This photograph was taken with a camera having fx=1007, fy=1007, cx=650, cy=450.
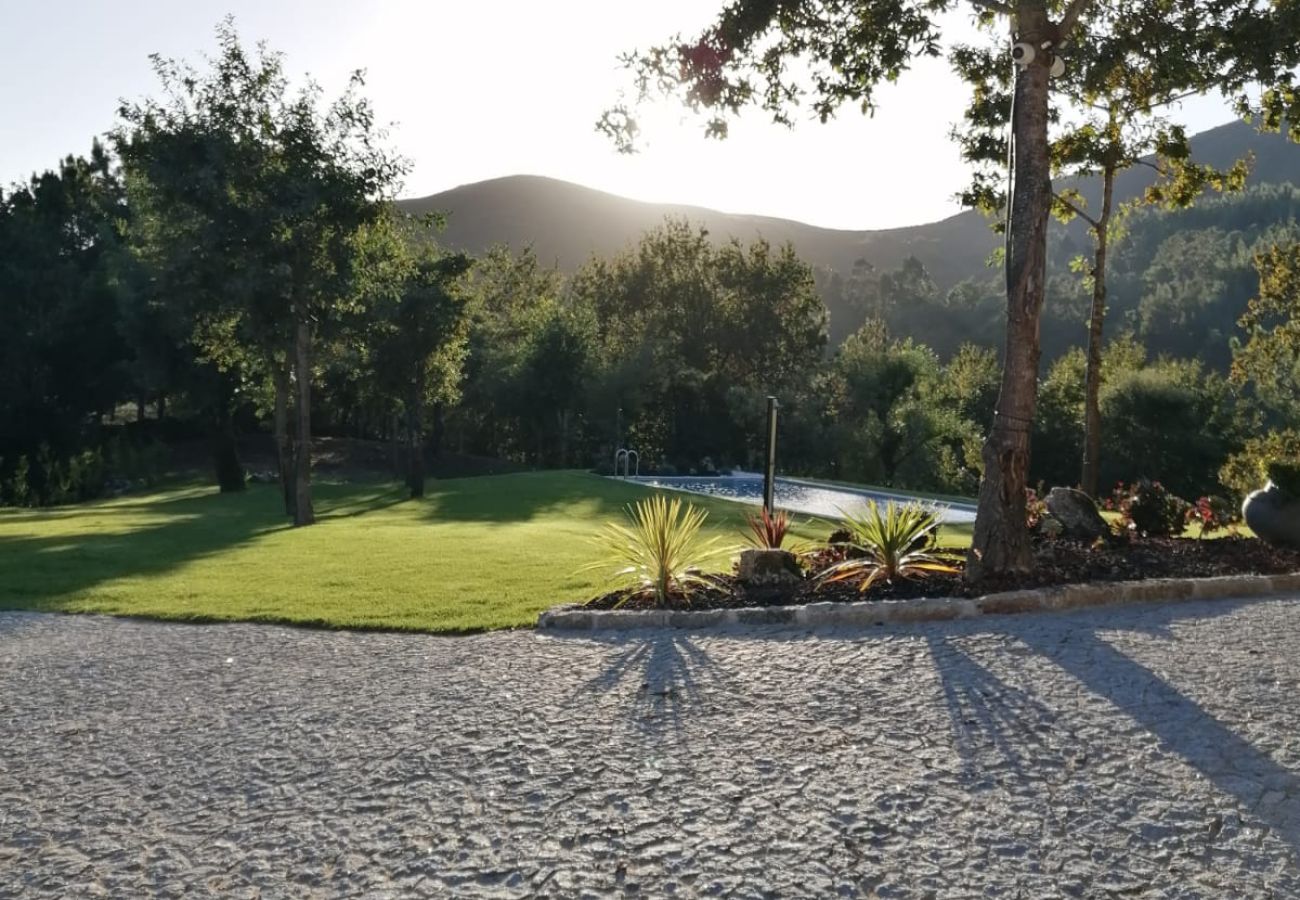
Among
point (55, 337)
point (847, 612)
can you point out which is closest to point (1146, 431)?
point (847, 612)

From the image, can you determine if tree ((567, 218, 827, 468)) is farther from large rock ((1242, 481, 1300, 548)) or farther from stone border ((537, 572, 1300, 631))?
stone border ((537, 572, 1300, 631))

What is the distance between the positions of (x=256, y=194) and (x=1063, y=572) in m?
14.4

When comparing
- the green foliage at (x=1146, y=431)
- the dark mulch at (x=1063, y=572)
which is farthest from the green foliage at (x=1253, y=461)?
the dark mulch at (x=1063, y=572)

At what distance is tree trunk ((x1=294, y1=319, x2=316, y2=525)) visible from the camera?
1808 centimetres

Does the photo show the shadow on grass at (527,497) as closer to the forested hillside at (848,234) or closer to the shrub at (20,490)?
the shrub at (20,490)

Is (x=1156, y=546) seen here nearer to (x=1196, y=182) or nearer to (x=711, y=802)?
(x=1196, y=182)

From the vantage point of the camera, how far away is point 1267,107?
1142 cm

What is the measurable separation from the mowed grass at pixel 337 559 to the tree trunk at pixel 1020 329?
3319 mm

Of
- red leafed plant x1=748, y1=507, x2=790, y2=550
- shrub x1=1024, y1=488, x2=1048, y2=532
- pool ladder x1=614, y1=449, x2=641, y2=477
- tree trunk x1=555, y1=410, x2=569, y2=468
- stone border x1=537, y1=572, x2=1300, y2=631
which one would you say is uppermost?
tree trunk x1=555, y1=410, x2=569, y2=468

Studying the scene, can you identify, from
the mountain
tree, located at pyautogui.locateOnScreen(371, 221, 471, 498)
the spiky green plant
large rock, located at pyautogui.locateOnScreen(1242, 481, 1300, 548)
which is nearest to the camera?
the spiky green plant

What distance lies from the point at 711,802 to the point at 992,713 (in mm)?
1698

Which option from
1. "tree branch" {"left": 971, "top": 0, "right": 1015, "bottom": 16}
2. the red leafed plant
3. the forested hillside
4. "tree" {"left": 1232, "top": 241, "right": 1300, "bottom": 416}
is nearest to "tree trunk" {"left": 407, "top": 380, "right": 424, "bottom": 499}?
the red leafed plant

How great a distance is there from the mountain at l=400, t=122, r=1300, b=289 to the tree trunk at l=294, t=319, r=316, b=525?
324ft

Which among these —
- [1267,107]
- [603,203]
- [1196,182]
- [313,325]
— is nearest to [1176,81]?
[1267,107]
